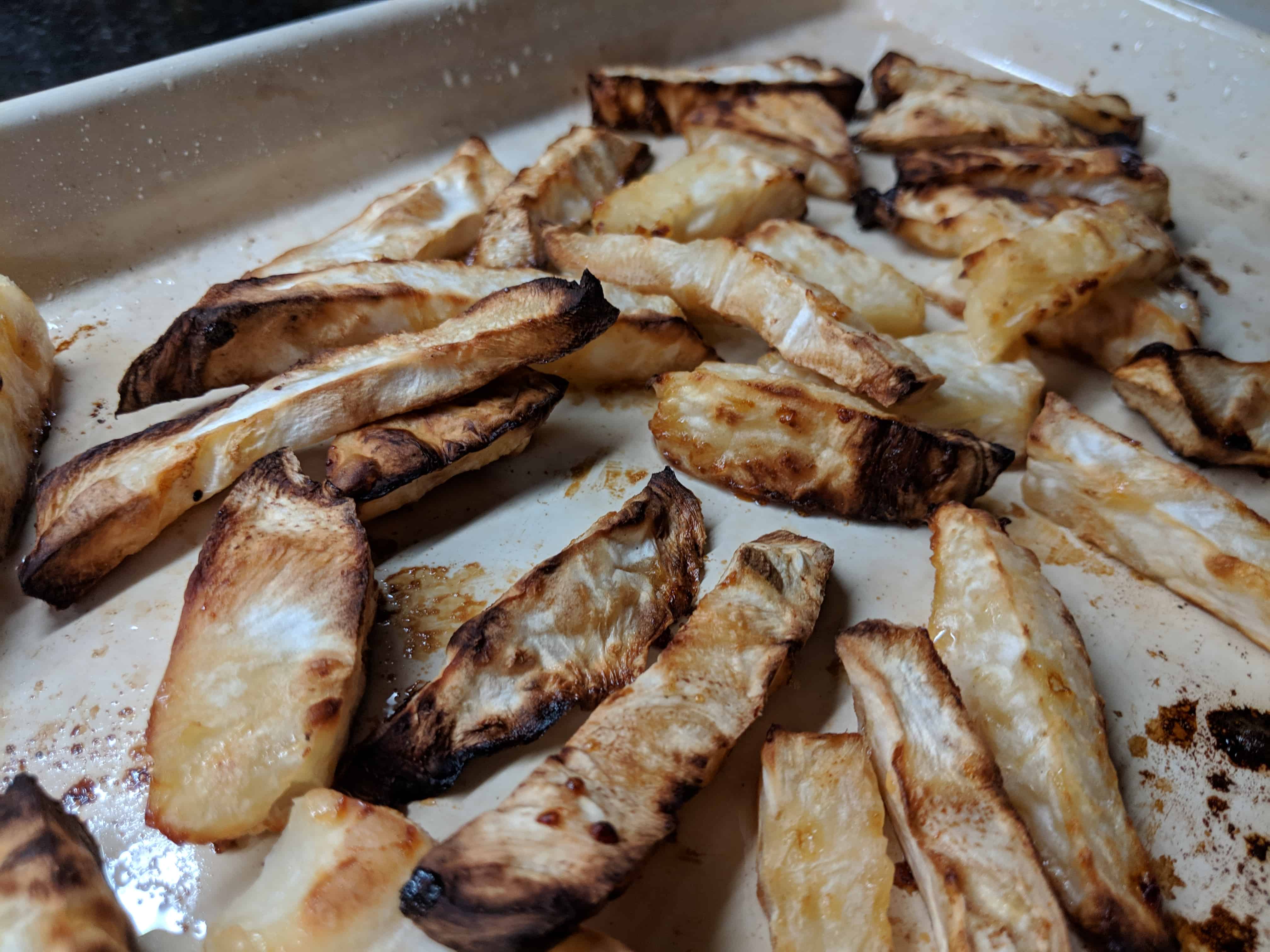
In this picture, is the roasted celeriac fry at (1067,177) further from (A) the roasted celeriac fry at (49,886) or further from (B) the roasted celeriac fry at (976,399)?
(A) the roasted celeriac fry at (49,886)

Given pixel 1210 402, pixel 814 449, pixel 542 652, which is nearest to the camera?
pixel 542 652

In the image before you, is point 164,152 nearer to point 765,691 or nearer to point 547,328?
point 547,328

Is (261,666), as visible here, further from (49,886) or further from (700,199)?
(700,199)

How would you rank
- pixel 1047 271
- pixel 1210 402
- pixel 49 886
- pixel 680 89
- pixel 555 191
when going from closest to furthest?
pixel 49 886, pixel 1210 402, pixel 1047 271, pixel 555 191, pixel 680 89

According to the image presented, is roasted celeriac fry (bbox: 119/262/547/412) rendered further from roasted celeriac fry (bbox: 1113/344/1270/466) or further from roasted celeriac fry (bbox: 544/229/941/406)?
roasted celeriac fry (bbox: 1113/344/1270/466)

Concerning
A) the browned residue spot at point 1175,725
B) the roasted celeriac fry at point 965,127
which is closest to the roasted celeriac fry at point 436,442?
the browned residue spot at point 1175,725

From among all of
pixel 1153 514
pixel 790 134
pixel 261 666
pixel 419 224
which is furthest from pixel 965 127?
pixel 261 666
